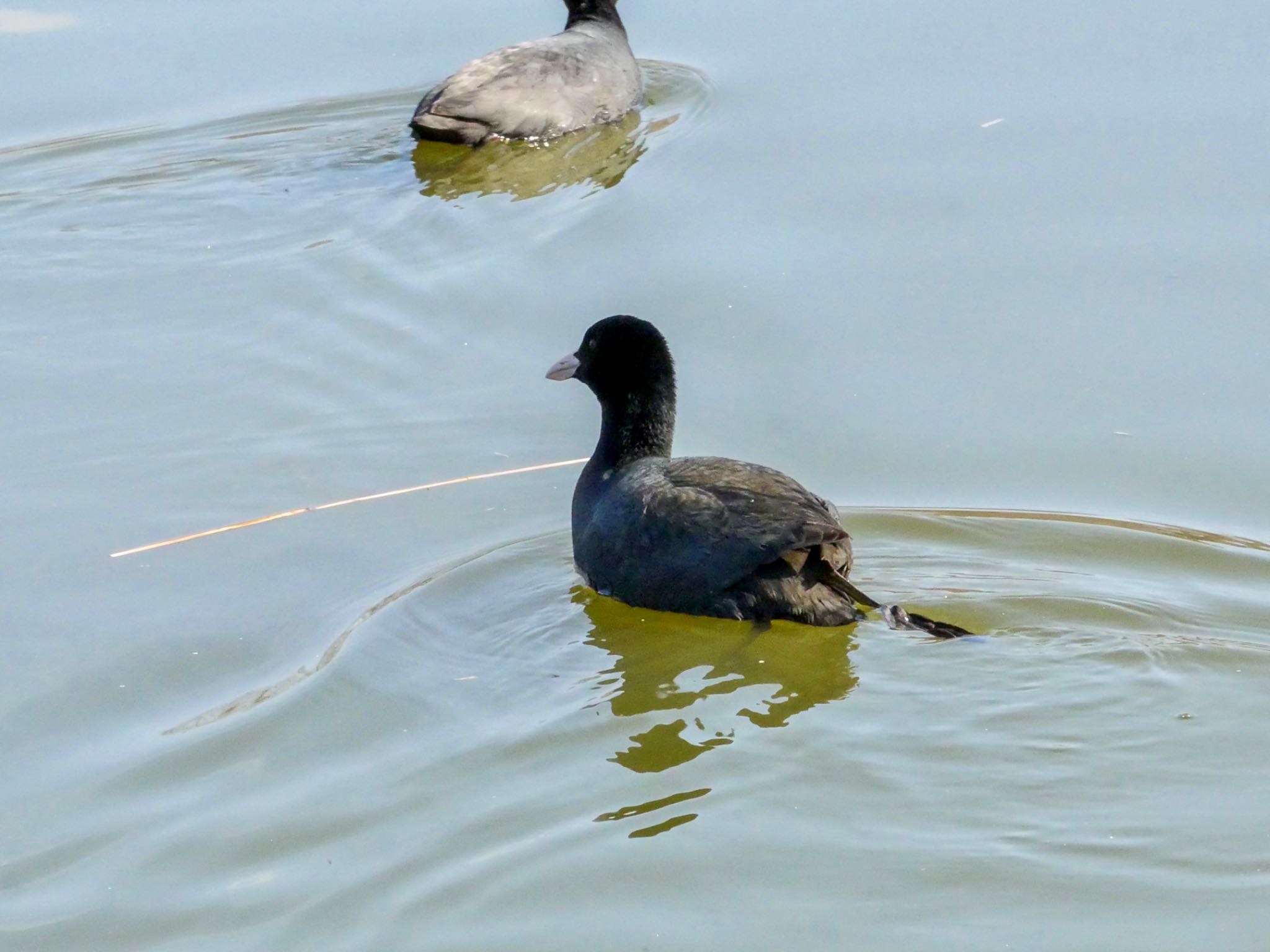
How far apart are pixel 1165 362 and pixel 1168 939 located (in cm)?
373

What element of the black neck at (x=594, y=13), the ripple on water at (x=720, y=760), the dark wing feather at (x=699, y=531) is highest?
the black neck at (x=594, y=13)

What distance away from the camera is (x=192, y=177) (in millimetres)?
9617

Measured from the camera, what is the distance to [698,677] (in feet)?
17.9

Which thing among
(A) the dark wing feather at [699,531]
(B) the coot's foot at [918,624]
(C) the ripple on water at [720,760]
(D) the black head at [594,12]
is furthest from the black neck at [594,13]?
(B) the coot's foot at [918,624]

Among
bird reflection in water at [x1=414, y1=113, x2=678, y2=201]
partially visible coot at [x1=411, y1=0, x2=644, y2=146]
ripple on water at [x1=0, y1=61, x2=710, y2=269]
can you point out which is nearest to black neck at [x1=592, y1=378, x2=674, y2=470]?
ripple on water at [x1=0, y1=61, x2=710, y2=269]

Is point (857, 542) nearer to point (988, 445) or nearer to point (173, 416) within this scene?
point (988, 445)

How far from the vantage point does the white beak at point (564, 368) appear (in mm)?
6570

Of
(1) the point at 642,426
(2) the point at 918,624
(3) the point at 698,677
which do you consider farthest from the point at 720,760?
(1) the point at 642,426

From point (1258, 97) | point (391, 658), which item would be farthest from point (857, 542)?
point (1258, 97)

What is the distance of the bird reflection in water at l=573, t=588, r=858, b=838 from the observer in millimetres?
4930

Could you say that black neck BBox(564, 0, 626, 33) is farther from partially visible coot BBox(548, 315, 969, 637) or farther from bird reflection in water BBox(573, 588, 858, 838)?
bird reflection in water BBox(573, 588, 858, 838)

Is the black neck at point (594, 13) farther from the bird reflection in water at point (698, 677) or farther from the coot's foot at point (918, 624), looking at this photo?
the coot's foot at point (918, 624)

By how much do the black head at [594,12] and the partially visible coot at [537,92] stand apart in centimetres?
29

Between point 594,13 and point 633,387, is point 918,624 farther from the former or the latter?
point 594,13
